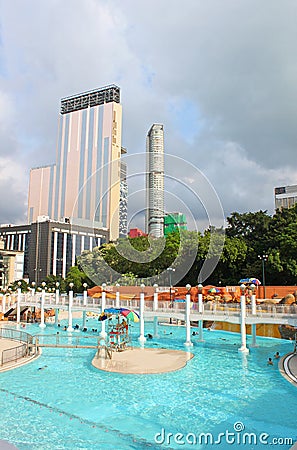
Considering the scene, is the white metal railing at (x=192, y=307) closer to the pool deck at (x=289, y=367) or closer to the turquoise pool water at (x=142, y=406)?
the pool deck at (x=289, y=367)

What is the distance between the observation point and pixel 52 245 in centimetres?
11025

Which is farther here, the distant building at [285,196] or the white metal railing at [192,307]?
the distant building at [285,196]

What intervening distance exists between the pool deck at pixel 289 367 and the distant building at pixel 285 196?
109394 millimetres

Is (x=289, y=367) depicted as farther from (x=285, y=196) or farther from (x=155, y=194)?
(x=285, y=196)

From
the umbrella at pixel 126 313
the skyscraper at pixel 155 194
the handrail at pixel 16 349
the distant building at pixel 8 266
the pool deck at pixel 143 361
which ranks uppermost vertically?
the skyscraper at pixel 155 194

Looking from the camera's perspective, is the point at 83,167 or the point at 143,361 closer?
the point at 143,361

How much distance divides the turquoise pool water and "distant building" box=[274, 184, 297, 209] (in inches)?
4497

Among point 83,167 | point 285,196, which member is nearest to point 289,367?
point 83,167

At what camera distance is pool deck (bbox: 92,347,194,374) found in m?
18.6

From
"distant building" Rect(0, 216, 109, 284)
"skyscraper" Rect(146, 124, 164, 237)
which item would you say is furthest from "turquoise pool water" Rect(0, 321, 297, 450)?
"distant building" Rect(0, 216, 109, 284)

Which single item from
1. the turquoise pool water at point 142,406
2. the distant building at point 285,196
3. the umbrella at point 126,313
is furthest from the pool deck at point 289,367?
the distant building at point 285,196

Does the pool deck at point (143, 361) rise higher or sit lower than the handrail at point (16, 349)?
lower

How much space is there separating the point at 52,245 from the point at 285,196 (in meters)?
80.0

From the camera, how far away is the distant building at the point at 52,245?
4309 inches
